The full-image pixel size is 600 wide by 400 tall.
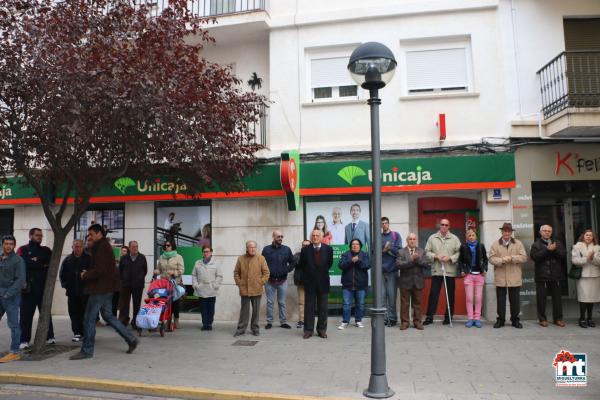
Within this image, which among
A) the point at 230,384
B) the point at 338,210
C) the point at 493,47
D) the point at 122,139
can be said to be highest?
the point at 493,47

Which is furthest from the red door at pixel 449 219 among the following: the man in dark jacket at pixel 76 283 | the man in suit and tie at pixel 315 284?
the man in dark jacket at pixel 76 283

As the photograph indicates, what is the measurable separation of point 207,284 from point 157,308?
3.99 feet

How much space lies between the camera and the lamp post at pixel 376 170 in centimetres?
555

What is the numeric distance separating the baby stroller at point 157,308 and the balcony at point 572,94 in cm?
809

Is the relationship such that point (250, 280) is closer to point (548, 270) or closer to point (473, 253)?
point (473, 253)

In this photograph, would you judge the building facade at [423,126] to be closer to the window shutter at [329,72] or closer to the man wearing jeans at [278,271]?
the window shutter at [329,72]

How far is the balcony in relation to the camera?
30.5ft

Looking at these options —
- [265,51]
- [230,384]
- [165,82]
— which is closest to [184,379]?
[230,384]

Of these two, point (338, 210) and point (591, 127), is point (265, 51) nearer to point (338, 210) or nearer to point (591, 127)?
point (338, 210)

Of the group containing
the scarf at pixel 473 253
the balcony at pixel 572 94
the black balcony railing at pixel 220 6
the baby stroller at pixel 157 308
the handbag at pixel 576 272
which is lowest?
the baby stroller at pixel 157 308

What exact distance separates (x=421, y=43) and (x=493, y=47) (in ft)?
4.87

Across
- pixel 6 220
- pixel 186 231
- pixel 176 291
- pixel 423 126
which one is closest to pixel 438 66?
pixel 423 126

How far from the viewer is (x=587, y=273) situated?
30.1 ft

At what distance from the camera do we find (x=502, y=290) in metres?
9.45
